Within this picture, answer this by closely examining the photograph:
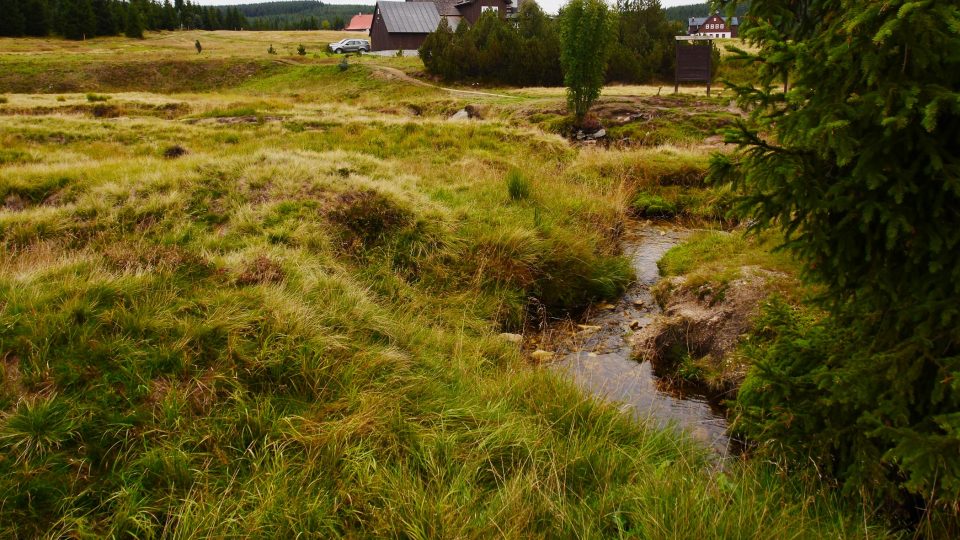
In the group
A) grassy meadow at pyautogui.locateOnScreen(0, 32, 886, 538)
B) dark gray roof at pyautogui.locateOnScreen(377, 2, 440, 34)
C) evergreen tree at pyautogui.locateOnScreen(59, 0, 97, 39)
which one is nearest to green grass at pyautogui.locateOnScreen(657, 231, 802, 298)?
grassy meadow at pyautogui.locateOnScreen(0, 32, 886, 538)

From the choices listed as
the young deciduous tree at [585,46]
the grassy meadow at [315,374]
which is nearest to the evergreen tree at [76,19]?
the young deciduous tree at [585,46]

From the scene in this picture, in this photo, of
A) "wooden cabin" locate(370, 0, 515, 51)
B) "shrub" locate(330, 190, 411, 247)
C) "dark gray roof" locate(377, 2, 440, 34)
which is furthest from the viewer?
"wooden cabin" locate(370, 0, 515, 51)

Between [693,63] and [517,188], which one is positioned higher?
[693,63]

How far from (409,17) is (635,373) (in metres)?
60.9

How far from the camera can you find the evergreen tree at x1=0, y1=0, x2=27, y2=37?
209 ft

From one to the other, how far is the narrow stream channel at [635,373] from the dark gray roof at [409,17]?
55875 mm

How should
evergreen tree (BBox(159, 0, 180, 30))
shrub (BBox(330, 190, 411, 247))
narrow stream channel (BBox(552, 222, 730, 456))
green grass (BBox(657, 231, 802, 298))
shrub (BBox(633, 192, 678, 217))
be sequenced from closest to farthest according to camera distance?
narrow stream channel (BBox(552, 222, 730, 456)) → green grass (BBox(657, 231, 802, 298)) → shrub (BBox(330, 190, 411, 247)) → shrub (BBox(633, 192, 678, 217)) → evergreen tree (BBox(159, 0, 180, 30))

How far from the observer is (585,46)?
71.0ft

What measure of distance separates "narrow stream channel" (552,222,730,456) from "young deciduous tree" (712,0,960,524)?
1225 millimetres

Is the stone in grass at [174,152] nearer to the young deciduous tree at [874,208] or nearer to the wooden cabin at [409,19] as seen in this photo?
the young deciduous tree at [874,208]

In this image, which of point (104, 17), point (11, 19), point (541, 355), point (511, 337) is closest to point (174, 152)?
point (511, 337)

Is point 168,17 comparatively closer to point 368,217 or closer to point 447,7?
point 447,7

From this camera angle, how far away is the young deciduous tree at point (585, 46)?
70.2ft

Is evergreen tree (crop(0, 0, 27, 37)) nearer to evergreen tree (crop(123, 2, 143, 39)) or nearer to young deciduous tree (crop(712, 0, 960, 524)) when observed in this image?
evergreen tree (crop(123, 2, 143, 39))
